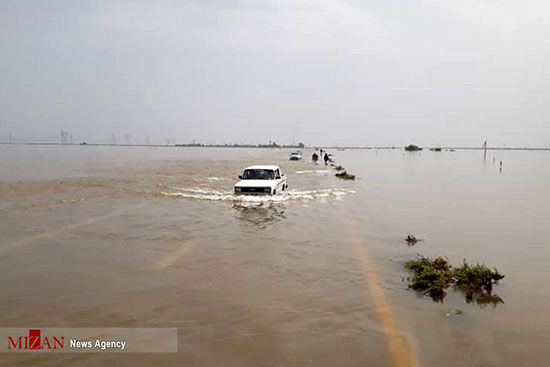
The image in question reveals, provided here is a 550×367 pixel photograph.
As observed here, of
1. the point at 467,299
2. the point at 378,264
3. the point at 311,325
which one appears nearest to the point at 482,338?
the point at 467,299

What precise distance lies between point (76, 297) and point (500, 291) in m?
8.23

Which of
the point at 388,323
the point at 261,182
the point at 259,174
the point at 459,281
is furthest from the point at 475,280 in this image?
the point at 259,174

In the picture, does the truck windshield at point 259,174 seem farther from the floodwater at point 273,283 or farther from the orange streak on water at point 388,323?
the orange streak on water at point 388,323

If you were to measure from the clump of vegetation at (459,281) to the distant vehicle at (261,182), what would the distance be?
38.7 ft

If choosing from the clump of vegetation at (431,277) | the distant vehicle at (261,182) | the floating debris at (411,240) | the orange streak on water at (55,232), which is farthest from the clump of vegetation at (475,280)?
the distant vehicle at (261,182)

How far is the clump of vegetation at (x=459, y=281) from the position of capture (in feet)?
27.9

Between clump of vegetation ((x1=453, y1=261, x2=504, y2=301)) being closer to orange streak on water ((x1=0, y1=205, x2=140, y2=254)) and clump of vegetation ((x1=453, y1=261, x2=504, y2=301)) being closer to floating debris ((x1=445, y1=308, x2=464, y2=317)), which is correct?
floating debris ((x1=445, y1=308, x2=464, y2=317))

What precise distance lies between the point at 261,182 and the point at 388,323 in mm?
15220

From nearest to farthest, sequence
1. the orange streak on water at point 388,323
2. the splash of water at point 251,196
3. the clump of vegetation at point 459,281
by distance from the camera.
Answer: the orange streak on water at point 388,323 < the clump of vegetation at point 459,281 < the splash of water at point 251,196

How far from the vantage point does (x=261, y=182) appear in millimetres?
21875

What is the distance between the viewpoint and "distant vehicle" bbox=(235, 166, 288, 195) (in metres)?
21.0

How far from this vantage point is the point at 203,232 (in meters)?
14.0

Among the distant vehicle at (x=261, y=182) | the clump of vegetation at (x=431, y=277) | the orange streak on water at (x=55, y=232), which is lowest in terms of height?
the orange streak on water at (x=55, y=232)

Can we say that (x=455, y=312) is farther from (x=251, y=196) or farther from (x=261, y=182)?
(x=261, y=182)
